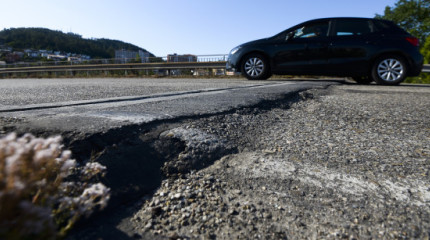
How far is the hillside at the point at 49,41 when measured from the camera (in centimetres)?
10881

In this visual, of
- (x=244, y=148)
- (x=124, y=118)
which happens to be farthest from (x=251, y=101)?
(x=124, y=118)

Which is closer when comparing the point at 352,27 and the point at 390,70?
the point at 390,70

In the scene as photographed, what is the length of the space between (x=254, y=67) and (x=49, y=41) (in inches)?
5040

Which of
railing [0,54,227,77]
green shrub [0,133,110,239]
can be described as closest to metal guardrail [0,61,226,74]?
railing [0,54,227,77]

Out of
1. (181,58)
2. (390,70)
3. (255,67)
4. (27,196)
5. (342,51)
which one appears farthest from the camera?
(181,58)

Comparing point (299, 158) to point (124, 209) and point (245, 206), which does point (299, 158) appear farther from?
point (124, 209)

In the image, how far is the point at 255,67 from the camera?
6.93m

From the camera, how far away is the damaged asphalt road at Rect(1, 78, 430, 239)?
1012mm

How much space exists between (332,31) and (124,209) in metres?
6.61

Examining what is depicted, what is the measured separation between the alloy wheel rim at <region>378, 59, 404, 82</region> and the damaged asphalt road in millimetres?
4637

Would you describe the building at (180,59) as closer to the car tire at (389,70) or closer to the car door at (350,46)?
the car door at (350,46)

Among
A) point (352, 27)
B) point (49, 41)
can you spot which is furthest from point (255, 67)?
point (49, 41)

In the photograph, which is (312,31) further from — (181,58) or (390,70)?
(181,58)

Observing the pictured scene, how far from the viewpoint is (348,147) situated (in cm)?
178
